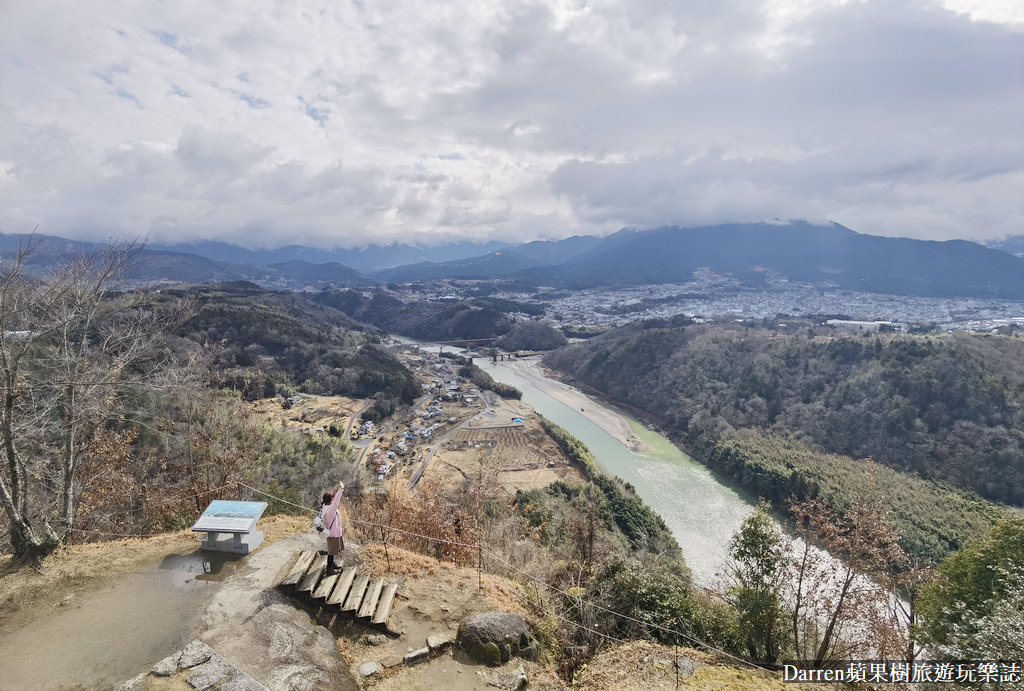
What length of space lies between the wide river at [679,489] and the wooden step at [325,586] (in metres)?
19.8

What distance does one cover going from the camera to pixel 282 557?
788cm

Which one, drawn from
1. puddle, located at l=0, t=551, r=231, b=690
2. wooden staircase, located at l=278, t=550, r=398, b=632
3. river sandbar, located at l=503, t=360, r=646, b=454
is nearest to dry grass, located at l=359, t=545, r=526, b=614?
wooden staircase, located at l=278, t=550, r=398, b=632

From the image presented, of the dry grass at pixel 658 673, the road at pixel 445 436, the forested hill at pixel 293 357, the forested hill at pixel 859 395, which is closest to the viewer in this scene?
the dry grass at pixel 658 673

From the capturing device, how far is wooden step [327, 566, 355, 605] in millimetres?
6676

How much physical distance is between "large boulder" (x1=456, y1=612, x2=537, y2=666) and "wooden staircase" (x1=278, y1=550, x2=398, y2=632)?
120 cm

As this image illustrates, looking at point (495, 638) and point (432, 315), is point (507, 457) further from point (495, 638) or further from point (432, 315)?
point (432, 315)

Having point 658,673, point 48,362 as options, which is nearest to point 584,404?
point 658,673

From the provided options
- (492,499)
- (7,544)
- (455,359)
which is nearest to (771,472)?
(492,499)

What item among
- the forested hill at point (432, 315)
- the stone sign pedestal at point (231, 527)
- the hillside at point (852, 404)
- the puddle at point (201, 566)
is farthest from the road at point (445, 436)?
the forested hill at point (432, 315)

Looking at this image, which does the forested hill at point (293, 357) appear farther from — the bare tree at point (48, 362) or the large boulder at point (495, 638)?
the large boulder at point (495, 638)

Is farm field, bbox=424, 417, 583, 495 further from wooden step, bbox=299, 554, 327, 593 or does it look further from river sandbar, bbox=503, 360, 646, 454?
wooden step, bbox=299, 554, 327, 593

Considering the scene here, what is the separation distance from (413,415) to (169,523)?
35.8 metres

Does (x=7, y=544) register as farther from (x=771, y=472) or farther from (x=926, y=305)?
(x=926, y=305)

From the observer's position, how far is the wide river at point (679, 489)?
26.1 meters
